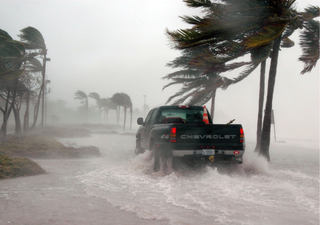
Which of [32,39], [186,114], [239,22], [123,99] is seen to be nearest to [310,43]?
[239,22]

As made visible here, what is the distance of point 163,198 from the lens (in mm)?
5242

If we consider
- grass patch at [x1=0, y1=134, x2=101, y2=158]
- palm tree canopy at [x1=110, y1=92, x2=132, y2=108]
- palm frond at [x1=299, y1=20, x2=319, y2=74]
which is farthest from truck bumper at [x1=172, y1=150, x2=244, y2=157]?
palm tree canopy at [x1=110, y1=92, x2=132, y2=108]

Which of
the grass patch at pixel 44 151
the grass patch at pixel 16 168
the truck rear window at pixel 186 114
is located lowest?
the grass patch at pixel 44 151

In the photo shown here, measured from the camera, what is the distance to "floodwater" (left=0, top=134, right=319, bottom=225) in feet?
13.6

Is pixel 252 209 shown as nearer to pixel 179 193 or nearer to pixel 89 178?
pixel 179 193

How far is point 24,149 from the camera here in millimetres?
13156

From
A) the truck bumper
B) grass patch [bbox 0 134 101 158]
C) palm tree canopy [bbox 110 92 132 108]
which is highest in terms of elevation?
palm tree canopy [bbox 110 92 132 108]

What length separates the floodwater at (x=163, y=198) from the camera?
4.14 meters

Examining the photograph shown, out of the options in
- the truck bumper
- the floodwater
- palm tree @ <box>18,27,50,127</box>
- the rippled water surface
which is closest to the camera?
the floodwater

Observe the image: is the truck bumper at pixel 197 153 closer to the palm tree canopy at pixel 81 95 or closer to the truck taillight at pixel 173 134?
the truck taillight at pixel 173 134

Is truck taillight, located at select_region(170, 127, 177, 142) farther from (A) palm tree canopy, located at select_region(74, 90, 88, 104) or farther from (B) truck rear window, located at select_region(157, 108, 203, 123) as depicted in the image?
(A) palm tree canopy, located at select_region(74, 90, 88, 104)

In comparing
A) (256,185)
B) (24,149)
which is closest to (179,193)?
(256,185)

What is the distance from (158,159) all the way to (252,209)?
10.3ft

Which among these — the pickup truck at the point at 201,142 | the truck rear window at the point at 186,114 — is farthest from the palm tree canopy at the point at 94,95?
the pickup truck at the point at 201,142
